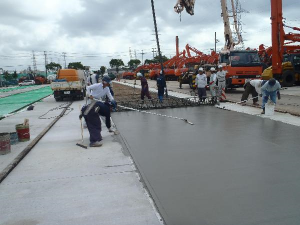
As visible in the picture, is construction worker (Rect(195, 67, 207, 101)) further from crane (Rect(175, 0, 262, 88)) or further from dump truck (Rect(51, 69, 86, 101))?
dump truck (Rect(51, 69, 86, 101))

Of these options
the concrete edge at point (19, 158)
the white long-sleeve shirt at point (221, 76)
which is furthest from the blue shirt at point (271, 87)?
the concrete edge at point (19, 158)

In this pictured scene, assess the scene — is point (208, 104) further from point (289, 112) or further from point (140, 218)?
point (140, 218)

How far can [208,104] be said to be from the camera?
13.1 metres

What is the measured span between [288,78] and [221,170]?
18419mm

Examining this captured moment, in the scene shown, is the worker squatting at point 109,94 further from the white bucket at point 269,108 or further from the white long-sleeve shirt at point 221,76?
the white bucket at point 269,108

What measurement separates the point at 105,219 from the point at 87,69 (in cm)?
2146

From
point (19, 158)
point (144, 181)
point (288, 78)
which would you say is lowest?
point (144, 181)

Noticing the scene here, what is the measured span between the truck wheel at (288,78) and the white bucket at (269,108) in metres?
12.2

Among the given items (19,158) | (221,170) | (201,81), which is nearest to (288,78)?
(201,81)

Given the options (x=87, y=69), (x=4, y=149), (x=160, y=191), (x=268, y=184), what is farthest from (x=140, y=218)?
(x=87, y=69)

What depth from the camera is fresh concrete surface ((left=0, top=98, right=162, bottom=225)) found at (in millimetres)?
3266

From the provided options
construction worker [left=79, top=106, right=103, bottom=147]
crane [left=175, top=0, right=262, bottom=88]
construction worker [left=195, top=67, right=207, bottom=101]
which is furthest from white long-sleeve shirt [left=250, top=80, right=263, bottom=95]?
construction worker [left=79, top=106, right=103, bottom=147]

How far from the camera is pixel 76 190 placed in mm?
4023

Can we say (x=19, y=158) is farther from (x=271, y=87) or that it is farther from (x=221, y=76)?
(x=221, y=76)
